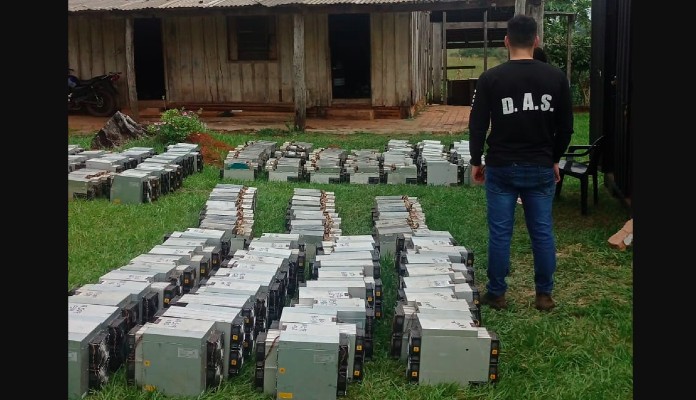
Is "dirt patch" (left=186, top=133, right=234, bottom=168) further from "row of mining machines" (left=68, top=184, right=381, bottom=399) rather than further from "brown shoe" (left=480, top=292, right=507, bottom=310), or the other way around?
"brown shoe" (left=480, top=292, right=507, bottom=310)

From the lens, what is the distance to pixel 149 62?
20516 millimetres

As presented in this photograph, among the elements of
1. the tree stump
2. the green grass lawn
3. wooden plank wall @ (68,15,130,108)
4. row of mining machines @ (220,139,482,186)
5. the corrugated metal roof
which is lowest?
the green grass lawn

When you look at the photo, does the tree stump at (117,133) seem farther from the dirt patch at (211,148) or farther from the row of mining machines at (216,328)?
the row of mining machines at (216,328)

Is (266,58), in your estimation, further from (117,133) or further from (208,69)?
(117,133)

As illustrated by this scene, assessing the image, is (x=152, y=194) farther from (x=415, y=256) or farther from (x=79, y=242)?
(x=415, y=256)

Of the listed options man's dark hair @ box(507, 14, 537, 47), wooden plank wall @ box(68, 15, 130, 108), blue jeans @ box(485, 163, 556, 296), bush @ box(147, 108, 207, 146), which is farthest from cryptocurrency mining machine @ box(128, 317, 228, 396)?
wooden plank wall @ box(68, 15, 130, 108)

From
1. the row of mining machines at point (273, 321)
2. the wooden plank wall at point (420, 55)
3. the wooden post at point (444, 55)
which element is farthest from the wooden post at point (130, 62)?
the row of mining machines at point (273, 321)

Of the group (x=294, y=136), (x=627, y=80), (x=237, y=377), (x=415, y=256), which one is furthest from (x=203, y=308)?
(x=294, y=136)

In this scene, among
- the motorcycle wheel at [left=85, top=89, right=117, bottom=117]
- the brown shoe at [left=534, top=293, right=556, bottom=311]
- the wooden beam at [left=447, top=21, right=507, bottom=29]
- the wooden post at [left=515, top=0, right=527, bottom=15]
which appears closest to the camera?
the brown shoe at [left=534, top=293, right=556, bottom=311]

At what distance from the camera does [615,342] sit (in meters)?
5.39

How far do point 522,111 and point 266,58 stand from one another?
543 inches

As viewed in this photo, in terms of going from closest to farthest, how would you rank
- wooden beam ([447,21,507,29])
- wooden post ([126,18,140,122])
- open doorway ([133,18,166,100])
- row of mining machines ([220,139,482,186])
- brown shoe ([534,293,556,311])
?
brown shoe ([534,293,556,311]), row of mining machines ([220,139,482,186]), wooden post ([126,18,140,122]), open doorway ([133,18,166,100]), wooden beam ([447,21,507,29])

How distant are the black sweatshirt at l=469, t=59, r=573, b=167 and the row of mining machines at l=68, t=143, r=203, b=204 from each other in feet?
18.5

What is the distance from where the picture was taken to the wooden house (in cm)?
1803
